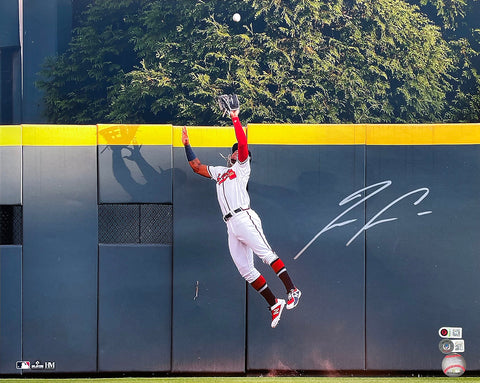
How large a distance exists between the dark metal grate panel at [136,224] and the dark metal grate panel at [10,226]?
2.84 ft

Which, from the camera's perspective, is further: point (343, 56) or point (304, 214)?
point (343, 56)

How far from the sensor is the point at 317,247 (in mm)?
8773

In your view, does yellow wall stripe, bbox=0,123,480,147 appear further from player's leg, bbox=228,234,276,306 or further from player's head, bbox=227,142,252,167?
player's leg, bbox=228,234,276,306

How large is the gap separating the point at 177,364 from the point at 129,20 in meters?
16.3

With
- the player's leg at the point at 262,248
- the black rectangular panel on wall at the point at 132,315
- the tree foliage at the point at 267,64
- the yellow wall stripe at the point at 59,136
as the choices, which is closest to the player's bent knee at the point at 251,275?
the player's leg at the point at 262,248

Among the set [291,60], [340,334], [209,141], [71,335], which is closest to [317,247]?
[340,334]

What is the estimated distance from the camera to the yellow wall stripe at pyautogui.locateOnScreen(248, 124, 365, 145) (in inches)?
345

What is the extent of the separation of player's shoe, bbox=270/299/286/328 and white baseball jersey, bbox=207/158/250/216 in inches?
41.9

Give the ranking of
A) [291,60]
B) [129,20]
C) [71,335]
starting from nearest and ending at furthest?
1. [71,335]
2. [291,60]
3. [129,20]

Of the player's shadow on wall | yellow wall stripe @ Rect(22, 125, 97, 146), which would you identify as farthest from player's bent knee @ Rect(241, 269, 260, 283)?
yellow wall stripe @ Rect(22, 125, 97, 146)

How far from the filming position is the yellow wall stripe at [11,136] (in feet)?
28.8

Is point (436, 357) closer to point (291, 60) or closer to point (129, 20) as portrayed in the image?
point (291, 60)
